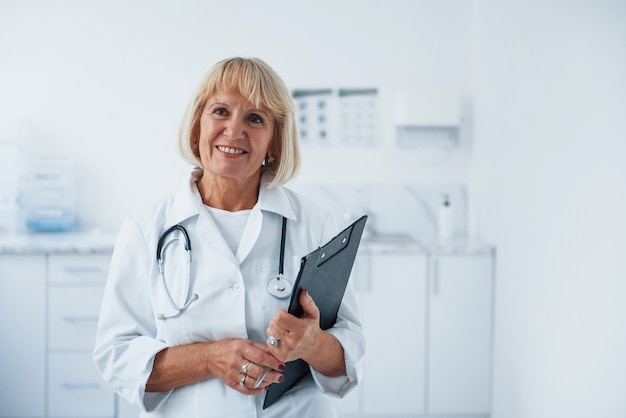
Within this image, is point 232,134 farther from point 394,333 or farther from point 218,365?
point 394,333

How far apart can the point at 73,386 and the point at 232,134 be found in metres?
1.97

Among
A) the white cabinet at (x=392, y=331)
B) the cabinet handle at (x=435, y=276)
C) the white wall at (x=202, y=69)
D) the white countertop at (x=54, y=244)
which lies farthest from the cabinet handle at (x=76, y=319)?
the cabinet handle at (x=435, y=276)

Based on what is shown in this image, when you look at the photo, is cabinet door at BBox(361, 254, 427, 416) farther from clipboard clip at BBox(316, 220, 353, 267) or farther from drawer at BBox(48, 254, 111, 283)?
clipboard clip at BBox(316, 220, 353, 267)

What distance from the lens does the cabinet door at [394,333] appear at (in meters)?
3.00

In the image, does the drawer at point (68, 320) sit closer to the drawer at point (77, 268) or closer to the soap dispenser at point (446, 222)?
the drawer at point (77, 268)

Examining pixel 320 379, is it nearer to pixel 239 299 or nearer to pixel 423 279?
pixel 239 299

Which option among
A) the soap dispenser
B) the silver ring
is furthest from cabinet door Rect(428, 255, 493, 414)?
the silver ring

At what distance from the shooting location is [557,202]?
224cm

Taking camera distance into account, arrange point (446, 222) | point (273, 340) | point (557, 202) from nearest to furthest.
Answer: point (273, 340) → point (557, 202) → point (446, 222)

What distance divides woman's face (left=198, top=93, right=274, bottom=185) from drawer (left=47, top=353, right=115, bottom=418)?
71.4 inches

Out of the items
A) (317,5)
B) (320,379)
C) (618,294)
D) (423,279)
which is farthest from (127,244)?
(317,5)

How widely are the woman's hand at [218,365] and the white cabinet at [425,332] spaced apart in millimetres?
1713

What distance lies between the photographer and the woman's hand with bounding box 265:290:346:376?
1.24 m

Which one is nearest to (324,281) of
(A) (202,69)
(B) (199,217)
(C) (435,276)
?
(B) (199,217)
